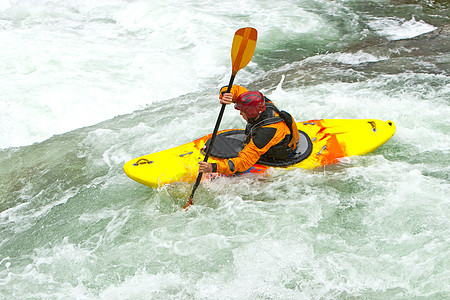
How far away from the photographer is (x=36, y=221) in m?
4.41

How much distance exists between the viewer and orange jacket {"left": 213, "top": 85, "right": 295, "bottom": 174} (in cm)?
384

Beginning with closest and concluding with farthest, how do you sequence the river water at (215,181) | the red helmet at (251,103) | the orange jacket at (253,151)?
the river water at (215,181)
the red helmet at (251,103)
the orange jacket at (253,151)

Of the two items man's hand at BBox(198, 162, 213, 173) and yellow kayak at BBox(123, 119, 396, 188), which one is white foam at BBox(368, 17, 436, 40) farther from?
man's hand at BBox(198, 162, 213, 173)

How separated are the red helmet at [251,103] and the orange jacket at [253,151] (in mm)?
204

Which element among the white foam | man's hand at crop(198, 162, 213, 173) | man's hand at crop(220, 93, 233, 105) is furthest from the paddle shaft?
the white foam

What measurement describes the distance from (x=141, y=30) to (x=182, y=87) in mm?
3206

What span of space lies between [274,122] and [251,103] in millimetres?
311

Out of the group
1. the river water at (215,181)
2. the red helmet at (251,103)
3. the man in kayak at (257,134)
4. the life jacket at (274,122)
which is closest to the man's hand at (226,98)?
the man in kayak at (257,134)

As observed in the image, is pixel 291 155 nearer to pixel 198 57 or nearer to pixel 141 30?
pixel 198 57

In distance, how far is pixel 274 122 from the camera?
12.6ft

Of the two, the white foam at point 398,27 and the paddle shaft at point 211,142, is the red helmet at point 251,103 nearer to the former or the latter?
the paddle shaft at point 211,142

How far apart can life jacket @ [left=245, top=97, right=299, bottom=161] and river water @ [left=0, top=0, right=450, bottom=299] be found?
21 centimetres

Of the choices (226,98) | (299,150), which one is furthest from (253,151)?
(299,150)

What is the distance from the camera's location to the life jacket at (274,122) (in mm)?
3850
